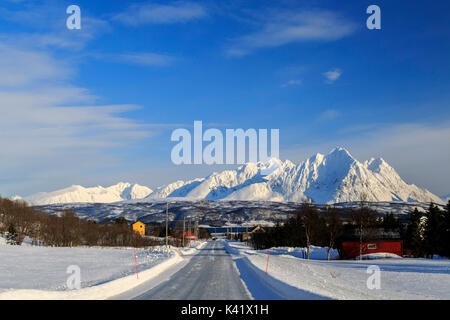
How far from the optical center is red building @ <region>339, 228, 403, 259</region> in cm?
6419

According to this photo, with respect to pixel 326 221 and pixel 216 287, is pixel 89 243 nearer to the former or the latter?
pixel 326 221

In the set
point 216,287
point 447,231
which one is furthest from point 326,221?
point 216,287

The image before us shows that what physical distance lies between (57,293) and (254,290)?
26.3 feet

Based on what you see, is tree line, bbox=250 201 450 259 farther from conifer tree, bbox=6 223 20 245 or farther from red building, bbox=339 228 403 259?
conifer tree, bbox=6 223 20 245

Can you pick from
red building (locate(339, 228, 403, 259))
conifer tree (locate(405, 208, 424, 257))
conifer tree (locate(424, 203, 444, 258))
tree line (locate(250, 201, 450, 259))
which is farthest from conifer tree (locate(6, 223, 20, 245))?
conifer tree (locate(424, 203, 444, 258))

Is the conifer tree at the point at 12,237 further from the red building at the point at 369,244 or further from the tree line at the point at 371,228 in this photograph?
the red building at the point at 369,244

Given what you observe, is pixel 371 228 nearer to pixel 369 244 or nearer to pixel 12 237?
pixel 369 244

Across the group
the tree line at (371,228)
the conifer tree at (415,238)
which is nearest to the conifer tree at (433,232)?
the tree line at (371,228)

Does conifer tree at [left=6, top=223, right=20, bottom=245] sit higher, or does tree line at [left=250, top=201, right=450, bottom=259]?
tree line at [left=250, top=201, right=450, bottom=259]

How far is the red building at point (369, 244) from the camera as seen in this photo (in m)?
64.2

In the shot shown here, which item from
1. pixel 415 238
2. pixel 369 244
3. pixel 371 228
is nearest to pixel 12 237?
pixel 369 244

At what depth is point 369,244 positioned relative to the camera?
2544 inches

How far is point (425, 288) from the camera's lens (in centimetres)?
2358
